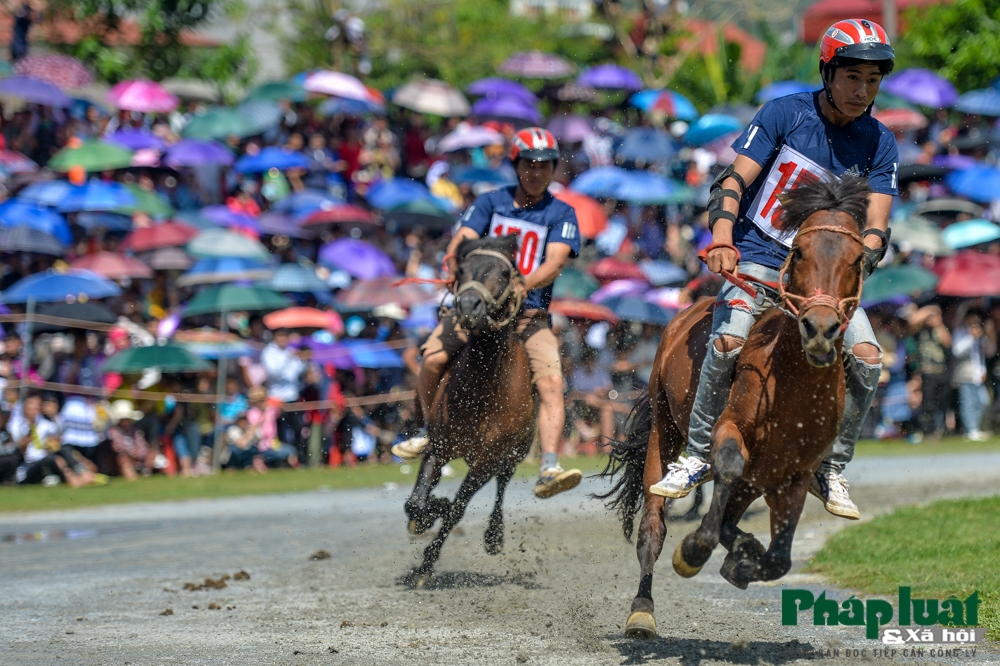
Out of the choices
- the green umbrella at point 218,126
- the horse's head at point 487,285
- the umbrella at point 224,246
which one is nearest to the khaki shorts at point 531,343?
the horse's head at point 487,285

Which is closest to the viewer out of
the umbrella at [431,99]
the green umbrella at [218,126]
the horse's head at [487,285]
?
the horse's head at [487,285]

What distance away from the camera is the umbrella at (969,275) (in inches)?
701

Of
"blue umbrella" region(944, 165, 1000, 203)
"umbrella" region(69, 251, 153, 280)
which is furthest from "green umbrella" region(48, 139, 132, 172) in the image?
"blue umbrella" region(944, 165, 1000, 203)

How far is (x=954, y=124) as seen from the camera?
23.0 m

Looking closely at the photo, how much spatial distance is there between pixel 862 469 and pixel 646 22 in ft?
51.5

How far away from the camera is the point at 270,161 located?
65.5 ft

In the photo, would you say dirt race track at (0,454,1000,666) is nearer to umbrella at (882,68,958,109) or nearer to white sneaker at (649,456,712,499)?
white sneaker at (649,456,712,499)

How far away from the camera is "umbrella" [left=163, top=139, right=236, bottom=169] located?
62.7ft

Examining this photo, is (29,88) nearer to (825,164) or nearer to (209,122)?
(209,122)

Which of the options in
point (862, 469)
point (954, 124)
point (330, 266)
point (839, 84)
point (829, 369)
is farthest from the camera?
point (954, 124)

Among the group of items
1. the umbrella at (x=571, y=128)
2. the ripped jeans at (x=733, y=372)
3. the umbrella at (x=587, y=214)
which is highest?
the umbrella at (x=571, y=128)

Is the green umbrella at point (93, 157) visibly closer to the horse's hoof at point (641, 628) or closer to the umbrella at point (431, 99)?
the umbrella at point (431, 99)

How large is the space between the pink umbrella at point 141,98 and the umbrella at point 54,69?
0.63 metres

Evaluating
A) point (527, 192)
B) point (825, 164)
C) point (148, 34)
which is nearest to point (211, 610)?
point (527, 192)
